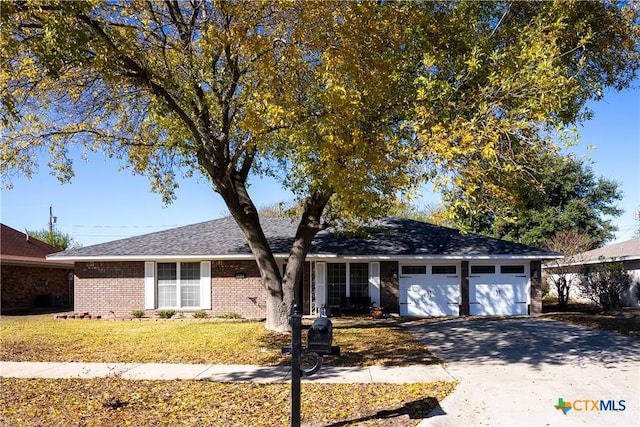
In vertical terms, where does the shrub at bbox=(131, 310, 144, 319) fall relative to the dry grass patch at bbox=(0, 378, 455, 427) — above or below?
below

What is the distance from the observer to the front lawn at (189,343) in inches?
399

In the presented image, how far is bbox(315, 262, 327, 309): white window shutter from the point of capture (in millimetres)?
19062

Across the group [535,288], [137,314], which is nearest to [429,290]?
[535,288]

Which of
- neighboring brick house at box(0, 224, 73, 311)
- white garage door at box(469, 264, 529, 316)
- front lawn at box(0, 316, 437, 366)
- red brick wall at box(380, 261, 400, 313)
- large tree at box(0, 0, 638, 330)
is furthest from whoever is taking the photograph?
neighboring brick house at box(0, 224, 73, 311)

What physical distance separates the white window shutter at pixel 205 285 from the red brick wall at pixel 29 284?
979 centimetres

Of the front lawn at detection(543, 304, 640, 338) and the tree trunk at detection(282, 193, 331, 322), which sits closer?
the tree trunk at detection(282, 193, 331, 322)

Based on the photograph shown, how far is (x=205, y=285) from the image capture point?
1881cm

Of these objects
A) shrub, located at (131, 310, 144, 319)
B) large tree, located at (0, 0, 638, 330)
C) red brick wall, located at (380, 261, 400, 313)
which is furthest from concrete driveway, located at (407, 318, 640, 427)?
shrub, located at (131, 310, 144, 319)

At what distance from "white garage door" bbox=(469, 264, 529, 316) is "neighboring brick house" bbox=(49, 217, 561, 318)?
37mm

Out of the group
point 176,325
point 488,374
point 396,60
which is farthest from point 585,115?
point 176,325

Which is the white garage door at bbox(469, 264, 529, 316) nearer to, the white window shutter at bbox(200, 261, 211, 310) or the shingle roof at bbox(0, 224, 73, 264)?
the white window shutter at bbox(200, 261, 211, 310)

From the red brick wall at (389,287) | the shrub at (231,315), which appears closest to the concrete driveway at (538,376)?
the red brick wall at (389,287)

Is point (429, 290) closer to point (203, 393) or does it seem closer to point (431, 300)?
point (431, 300)

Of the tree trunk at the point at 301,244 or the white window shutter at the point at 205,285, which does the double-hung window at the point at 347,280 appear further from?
the tree trunk at the point at 301,244
